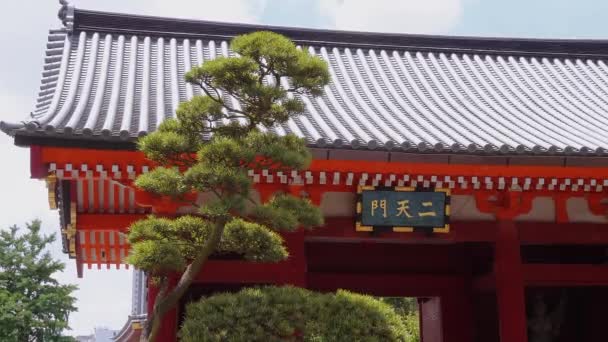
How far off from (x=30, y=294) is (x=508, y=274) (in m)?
17.9

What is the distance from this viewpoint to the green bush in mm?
5418

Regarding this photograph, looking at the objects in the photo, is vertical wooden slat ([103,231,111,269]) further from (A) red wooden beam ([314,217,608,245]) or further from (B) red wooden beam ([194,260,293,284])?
(A) red wooden beam ([314,217,608,245])

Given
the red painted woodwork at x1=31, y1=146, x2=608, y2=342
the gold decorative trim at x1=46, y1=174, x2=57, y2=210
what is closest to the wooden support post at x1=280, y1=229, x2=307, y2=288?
the red painted woodwork at x1=31, y1=146, x2=608, y2=342

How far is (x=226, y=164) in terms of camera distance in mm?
5684

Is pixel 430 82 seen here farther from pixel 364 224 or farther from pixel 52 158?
pixel 52 158

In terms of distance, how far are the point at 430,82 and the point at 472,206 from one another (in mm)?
3464

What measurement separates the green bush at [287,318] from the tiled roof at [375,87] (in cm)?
193

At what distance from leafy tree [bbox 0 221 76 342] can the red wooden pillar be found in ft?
55.0

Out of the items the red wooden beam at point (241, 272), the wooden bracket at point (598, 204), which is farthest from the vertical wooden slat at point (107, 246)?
the wooden bracket at point (598, 204)

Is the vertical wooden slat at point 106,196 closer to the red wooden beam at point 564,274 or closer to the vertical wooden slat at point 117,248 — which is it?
the vertical wooden slat at point 117,248

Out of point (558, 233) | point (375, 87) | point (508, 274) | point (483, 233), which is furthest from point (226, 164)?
point (375, 87)

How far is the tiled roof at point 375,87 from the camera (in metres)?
7.64

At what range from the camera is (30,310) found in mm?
21516

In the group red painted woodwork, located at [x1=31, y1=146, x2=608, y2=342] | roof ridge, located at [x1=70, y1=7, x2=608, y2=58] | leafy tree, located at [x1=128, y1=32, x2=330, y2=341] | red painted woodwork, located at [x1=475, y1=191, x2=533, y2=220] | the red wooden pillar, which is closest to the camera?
leafy tree, located at [x1=128, y1=32, x2=330, y2=341]
